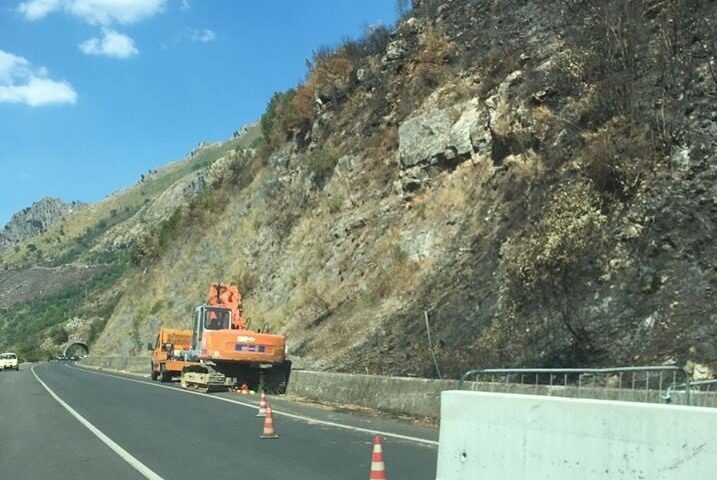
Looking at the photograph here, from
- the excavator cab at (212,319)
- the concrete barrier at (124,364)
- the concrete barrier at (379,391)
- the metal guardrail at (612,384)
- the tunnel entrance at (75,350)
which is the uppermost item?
the excavator cab at (212,319)

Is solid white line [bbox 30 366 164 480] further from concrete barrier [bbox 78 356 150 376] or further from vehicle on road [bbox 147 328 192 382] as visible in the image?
concrete barrier [bbox 78 356 150 376]

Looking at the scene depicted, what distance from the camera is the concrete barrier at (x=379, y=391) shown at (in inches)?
616

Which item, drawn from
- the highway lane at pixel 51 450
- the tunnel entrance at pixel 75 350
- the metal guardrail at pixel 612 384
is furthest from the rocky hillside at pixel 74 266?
the metal guardrail at pixel 612 384

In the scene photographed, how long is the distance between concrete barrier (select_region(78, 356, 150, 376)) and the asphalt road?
84.9 ft

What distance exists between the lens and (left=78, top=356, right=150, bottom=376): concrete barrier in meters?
45.4

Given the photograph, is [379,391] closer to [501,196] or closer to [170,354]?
[501,196]

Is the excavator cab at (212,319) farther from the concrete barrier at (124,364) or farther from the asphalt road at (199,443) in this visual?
the concrete barrier at (124,364)

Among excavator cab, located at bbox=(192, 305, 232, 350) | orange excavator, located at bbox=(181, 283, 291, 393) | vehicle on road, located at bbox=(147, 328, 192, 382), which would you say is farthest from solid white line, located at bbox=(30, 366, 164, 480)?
vehicle on road, located at bbox=(147, 328, 192, 382)

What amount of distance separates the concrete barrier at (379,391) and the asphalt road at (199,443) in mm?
842

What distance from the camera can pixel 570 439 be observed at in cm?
532

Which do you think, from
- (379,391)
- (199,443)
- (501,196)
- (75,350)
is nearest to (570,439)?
(199,443)

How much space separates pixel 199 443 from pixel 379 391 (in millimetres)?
6152

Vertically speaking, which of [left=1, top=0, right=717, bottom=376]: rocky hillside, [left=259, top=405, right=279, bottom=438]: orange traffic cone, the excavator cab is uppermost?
[left=1, top=0, right=717, bottom=376]: rocky hillside

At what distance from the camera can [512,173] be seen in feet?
76.1
